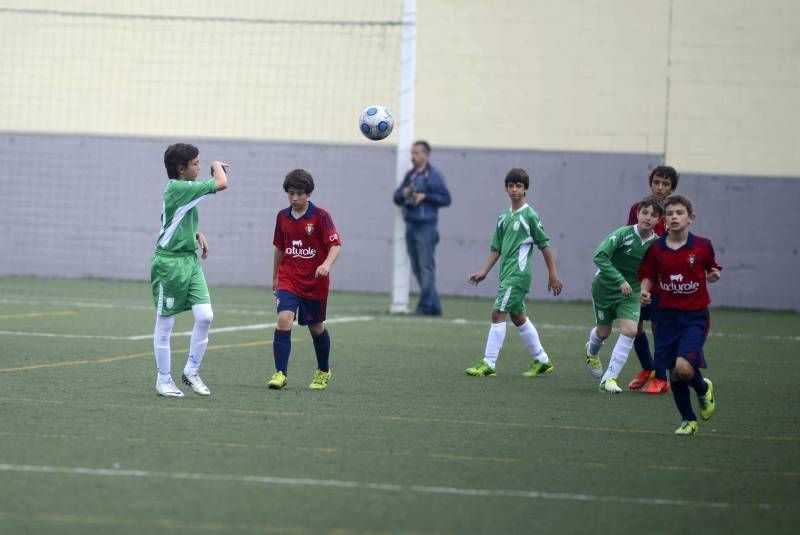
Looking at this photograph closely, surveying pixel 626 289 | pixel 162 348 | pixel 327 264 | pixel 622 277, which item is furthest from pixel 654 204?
pixel 162 348

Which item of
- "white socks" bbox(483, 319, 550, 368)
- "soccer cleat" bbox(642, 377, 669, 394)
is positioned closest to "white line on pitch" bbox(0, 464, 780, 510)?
"soccer cleat" bbox(642, 377, 669, 394)

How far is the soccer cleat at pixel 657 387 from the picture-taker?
10.9 metres

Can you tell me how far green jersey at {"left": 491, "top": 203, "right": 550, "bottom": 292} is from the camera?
1191 centimetres

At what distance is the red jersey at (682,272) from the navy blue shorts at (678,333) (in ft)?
0.17

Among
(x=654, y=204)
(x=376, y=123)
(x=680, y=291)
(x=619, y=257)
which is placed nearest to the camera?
(x=680, y=291)

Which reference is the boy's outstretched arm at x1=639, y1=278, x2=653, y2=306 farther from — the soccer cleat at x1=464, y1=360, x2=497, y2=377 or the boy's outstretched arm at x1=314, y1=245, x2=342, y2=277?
the soccer cleat at x1=464, y1=360, x2=497, y2=377

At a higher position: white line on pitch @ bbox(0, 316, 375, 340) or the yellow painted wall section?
the yellow painted wall section

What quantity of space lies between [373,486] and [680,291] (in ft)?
9.82

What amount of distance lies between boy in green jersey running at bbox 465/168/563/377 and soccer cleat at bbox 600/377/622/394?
45.0 inches

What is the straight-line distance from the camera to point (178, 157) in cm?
960

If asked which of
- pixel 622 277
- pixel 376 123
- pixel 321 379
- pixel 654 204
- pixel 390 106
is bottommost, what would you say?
pixel 321 379

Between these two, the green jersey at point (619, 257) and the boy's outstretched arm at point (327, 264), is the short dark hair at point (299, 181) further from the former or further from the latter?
the green jersey at point (619, 257)

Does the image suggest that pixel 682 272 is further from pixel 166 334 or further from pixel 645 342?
pixel 166 334

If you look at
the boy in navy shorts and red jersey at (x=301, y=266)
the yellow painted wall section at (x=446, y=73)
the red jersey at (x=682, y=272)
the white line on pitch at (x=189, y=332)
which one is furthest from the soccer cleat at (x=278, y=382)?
the yellow painted wall section at (x=446, y=73)
